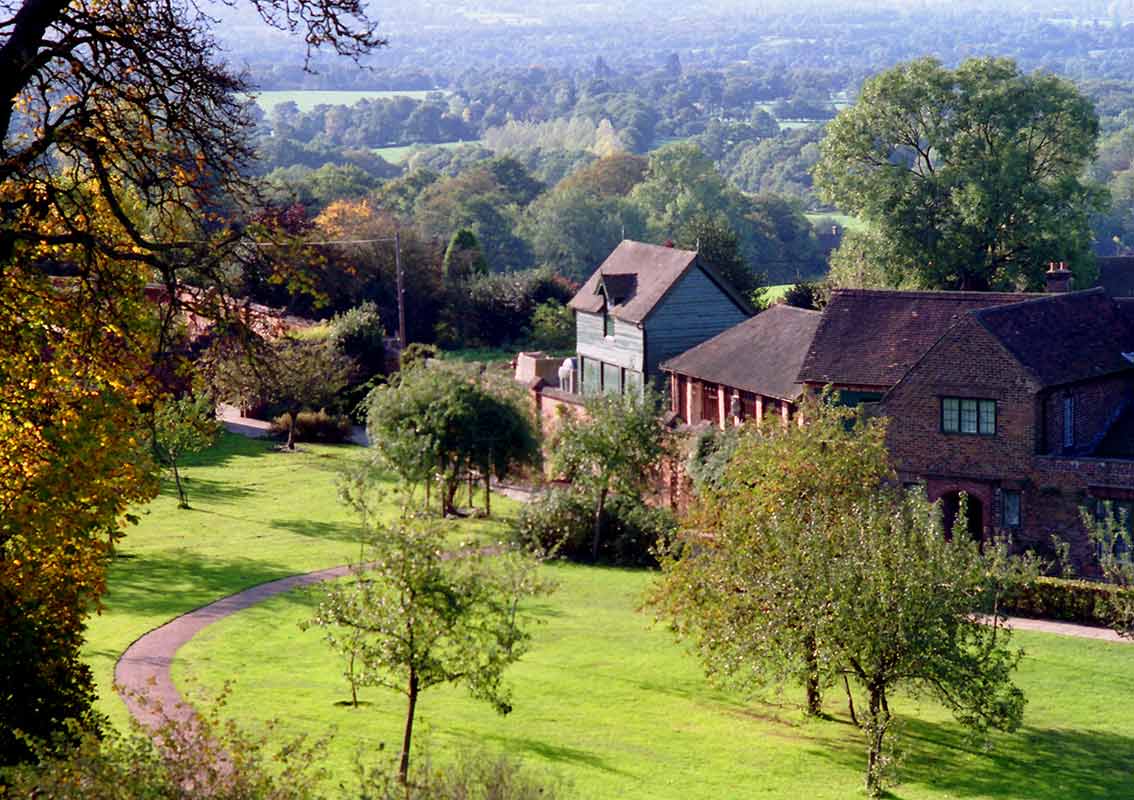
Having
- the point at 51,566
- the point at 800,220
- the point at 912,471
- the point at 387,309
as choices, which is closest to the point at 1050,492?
the point at 912,471

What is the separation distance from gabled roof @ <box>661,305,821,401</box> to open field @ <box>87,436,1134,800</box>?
12617mm

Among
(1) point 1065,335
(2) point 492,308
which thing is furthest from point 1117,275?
(1) point 1065,335

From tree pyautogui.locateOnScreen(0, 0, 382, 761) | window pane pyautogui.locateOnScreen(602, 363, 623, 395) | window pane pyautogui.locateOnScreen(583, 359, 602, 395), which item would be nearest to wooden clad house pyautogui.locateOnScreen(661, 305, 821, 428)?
window pane pyautogui.locateOnScreen(602, 363, 623, 395)

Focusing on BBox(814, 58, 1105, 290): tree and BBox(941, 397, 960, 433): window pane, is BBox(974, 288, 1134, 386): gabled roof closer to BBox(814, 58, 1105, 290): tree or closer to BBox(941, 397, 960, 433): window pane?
BBox(941, 397, 960, 433): window pane

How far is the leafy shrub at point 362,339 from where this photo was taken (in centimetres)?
6462

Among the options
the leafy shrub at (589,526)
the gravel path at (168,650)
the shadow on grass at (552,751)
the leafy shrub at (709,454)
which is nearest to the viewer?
the shadow on grass at (552,751)

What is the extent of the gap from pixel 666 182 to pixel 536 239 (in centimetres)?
1262

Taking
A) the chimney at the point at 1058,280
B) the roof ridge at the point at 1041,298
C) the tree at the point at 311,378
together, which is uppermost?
the chimney at the point at 1058,280

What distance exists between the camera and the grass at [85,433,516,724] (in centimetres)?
3238

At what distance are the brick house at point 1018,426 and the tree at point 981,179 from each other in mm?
21408

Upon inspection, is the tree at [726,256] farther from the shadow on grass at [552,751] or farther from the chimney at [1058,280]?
the shadow on grass at [552,751]

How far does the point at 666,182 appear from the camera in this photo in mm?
125375

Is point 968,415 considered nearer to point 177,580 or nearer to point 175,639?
point 177,580

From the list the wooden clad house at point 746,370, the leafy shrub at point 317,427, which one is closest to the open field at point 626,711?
the wooden clad house at point 746,370
